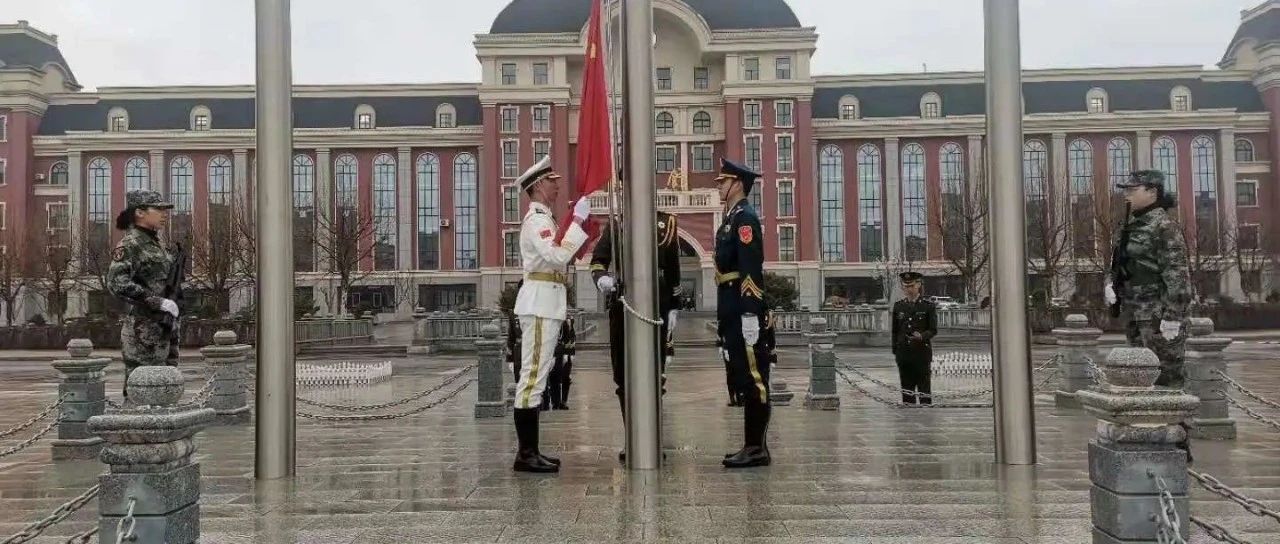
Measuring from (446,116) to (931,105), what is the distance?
3300 centimetres

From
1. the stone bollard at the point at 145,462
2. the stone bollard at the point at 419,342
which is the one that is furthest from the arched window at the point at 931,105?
the stone bollard at the point at 145,462

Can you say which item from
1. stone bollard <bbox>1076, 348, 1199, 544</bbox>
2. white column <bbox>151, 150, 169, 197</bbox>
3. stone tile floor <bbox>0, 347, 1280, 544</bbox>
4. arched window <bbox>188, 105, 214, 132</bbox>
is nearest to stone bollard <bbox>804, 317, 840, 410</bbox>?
stone tile floor <bbox>0, 347, 1280, 544</bbox>

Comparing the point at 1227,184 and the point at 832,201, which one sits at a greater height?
the point at 1227,184

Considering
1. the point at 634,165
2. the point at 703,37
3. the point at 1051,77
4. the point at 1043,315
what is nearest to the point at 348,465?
the point at 634,165

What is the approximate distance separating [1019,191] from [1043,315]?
3001 centimetres

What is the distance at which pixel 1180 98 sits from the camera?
60.8m

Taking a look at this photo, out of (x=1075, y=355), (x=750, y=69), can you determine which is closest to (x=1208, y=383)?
(x=1075, y=355)

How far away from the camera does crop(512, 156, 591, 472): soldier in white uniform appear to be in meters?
6.53

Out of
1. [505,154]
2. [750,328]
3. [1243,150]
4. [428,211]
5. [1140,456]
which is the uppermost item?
[505,154]

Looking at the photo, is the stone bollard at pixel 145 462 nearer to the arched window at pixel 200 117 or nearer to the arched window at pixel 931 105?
the arched window at pixel 931 105

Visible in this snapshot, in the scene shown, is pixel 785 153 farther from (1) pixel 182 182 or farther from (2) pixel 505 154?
(1) pixel 182 182

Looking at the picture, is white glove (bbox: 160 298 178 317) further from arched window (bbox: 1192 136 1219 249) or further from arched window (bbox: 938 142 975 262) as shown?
arched window (bbox: 1192 136 1219 249)

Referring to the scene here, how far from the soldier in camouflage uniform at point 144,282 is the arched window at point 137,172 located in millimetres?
60874

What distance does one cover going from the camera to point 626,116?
6590 millimetres
